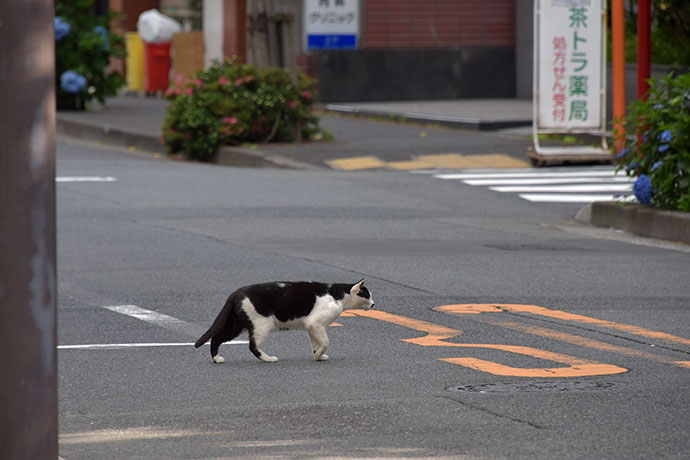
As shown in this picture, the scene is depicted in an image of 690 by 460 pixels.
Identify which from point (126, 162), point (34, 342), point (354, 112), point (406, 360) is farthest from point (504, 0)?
point (34, 342)

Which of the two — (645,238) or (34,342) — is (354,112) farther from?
(34,342)

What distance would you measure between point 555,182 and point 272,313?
1221 cm

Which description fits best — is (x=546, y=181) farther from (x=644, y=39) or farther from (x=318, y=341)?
(x=318, y=341)

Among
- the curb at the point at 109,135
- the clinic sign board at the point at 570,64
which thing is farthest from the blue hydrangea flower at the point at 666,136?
the curb at the point at 109,135

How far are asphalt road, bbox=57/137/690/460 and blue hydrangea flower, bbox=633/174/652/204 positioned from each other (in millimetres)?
764

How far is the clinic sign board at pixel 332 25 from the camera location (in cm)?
3128

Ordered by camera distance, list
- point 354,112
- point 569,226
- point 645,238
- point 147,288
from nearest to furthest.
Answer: point 147,288 → point 645,238 → point 569,226 → point 354,112

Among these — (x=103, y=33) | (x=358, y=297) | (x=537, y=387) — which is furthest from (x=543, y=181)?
(x=103, y=33)

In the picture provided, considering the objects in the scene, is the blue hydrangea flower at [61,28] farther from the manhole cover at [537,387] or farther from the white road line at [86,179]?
the manhole cover at [537,387]

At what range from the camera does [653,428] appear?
593cm

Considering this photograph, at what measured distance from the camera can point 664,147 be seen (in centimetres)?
1393

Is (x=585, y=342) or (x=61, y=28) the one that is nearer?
(x=585, y=342)

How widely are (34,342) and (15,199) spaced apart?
44 cm

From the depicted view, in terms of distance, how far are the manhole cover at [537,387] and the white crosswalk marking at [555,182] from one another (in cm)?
925
